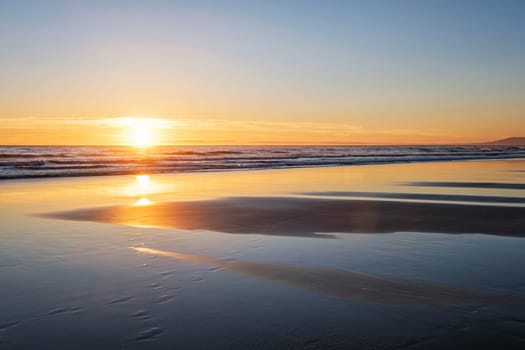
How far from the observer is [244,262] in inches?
280

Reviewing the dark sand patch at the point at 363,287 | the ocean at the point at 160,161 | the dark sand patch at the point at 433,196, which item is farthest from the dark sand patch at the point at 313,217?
the ocean at the point at 160,161

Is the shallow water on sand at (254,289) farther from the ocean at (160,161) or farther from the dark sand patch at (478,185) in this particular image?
the ocean at (160,161)

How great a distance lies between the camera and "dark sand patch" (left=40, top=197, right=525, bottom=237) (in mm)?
10086

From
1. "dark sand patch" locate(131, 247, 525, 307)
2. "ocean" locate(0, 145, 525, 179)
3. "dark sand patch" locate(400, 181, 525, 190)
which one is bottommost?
"dark sand patch" locate(131, 247, 525, 307)

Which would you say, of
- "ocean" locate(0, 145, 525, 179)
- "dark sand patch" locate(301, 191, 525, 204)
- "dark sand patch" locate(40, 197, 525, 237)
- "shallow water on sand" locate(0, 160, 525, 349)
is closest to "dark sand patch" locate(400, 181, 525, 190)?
"dark sand patch" locate(301, 191, 525, 204)

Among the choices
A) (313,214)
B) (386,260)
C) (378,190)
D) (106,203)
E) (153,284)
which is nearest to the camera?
(153,284)

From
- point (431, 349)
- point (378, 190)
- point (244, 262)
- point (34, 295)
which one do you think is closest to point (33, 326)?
point (34, 295)

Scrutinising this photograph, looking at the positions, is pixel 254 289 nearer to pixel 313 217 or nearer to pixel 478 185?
pixel 313 217

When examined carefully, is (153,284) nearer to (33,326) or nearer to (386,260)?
(33,326)

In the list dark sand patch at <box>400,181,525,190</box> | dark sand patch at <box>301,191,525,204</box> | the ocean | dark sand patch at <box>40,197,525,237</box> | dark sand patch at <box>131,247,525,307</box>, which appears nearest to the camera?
dark sand patch at <box>131,247,525,307</box>

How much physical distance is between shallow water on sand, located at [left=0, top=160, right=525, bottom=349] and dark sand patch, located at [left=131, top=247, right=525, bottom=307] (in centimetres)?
3

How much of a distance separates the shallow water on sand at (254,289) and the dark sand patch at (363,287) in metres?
0.03

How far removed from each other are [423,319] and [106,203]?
12.3 meters

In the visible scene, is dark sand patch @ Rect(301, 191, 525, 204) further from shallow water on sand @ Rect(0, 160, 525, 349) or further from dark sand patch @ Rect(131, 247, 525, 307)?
dark sand patch @ Rect(131, 247, 525, 307)
